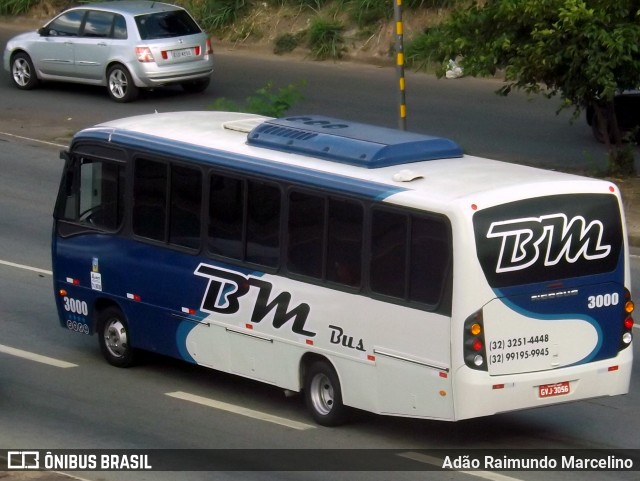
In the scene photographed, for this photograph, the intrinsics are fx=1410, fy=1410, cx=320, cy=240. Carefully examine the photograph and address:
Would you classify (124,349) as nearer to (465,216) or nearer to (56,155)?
(465,216)

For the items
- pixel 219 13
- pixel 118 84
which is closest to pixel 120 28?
pixel 118 84

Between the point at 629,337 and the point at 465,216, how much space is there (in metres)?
1.90

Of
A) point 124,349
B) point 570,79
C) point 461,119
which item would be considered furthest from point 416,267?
point 461,119

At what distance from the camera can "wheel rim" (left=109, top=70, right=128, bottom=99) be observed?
27438 millimetres

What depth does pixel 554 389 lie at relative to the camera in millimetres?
10398

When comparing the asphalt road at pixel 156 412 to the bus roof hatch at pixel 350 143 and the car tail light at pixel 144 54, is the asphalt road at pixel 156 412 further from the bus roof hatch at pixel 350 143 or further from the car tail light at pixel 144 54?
the car tail light at pixel 144 54

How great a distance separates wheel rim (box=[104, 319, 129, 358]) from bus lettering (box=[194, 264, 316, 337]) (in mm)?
1324

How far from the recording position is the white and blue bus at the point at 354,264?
10062 mm

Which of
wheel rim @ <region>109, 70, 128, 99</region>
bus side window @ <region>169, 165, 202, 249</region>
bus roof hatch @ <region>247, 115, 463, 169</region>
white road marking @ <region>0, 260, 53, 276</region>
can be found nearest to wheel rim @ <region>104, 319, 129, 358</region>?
bus side window @ <region>169, 165, 202, 249</region>

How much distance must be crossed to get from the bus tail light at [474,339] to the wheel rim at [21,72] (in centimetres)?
2041

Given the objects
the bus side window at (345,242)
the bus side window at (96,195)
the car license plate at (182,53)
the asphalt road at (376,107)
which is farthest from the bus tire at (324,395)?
the car license plate at (182,53)

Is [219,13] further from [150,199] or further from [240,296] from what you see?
[240,296]

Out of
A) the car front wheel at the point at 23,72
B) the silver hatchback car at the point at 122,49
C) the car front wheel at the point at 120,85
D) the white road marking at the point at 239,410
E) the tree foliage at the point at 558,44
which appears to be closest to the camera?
the white road marking at the point at 239,410

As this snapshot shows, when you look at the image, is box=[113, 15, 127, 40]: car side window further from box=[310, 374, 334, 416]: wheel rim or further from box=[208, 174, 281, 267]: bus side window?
box=[310, 374, 334, 416]: wheel rim
